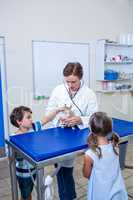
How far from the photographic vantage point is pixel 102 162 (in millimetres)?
1271

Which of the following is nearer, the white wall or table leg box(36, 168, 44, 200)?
table leg box(36, 168, 44, 200)

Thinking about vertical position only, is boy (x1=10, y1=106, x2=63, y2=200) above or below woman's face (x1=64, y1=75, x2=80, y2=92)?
below

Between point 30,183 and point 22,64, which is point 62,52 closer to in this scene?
point 22,64

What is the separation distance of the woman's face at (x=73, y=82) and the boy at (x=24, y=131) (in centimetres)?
20

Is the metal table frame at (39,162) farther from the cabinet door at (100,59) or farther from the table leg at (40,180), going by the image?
the cabinet door at (100,59)

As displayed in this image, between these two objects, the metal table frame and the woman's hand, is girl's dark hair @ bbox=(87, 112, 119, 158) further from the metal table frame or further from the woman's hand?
the woman's hand

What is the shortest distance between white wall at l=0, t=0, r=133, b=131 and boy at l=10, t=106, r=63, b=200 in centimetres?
148

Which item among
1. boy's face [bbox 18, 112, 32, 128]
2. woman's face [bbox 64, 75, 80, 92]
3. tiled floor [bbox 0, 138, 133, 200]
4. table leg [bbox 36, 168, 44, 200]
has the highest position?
woman's face [bbox 64, 75, 80, 92]

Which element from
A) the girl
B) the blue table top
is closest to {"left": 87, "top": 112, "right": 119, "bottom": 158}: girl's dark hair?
the girl

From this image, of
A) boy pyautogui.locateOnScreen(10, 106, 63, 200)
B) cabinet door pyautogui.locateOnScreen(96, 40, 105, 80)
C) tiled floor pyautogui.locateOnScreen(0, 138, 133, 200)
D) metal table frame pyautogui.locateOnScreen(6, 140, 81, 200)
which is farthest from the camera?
cabinet door pyautogui.locateOnScreen(96, 40, 105, 80)

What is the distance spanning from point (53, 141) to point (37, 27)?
7.41ft

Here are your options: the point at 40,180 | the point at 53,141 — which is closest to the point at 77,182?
the point at 53,141

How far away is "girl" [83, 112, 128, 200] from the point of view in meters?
1.28

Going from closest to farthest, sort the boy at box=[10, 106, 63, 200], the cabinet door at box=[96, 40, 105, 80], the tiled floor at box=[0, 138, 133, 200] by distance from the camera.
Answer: the boy at box=[10, 106, 63, 200] < the tiled floor at box=[0, 138, 133, 200] < the cabinet door at box=[96, 40, 105, 80]
